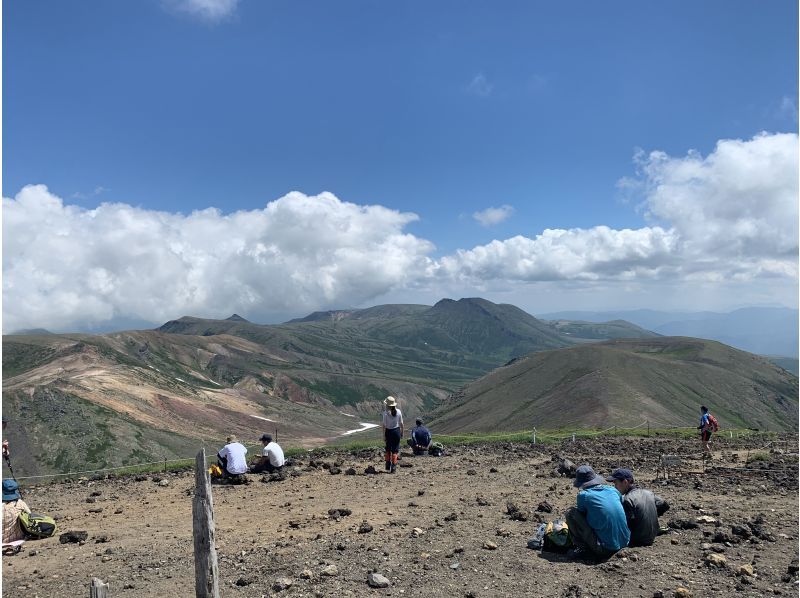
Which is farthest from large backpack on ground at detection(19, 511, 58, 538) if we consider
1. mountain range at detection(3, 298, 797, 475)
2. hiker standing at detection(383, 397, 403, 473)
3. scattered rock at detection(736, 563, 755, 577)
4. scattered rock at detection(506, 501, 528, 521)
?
mountain range at detection(3, 298, 797, 475)

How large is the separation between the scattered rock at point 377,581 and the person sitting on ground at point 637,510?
177 inches

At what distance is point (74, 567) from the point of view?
9.87 meters

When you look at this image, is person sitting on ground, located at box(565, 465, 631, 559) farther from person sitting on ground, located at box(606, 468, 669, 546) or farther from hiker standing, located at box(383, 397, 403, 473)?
hiker standing, located at box(383, 397, 403, 473)

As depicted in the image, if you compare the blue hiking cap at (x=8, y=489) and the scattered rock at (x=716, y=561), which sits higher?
the blue hiking cap at (x=8, y=489)

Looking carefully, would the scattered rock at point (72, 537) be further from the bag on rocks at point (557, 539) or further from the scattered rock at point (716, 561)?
the scattered rock at point (716, 561)

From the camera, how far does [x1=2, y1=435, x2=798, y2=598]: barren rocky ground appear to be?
8523 millimetres

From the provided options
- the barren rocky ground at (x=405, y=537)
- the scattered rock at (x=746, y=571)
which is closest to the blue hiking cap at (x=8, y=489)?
the barren rocky ground at (x=405, y=537)

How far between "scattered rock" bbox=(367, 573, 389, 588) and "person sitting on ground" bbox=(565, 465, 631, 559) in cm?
343

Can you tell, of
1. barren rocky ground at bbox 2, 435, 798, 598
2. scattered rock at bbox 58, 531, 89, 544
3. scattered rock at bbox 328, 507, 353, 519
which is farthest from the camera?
scattered rock at bbox 328, 507, 353, 519

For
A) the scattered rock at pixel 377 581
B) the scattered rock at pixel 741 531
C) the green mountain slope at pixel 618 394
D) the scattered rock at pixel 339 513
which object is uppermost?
the scattered rock at pixel 377 581

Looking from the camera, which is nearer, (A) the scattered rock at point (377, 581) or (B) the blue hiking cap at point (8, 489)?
(A) the scattered rock at point (377, 581)

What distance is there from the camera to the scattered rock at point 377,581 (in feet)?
27.6

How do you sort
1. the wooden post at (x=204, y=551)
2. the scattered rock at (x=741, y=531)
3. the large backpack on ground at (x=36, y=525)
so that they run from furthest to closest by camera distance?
the large backpack on ground at (x=36, y=525), the scattered rock at (x=741, y=531), the wooden post at (x=204, y=551)

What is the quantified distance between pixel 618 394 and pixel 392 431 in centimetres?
6686
